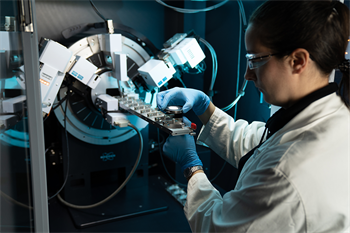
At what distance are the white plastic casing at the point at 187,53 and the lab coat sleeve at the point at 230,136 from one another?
487 millimetres

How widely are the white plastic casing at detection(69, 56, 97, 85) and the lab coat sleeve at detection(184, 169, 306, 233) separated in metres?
1.13

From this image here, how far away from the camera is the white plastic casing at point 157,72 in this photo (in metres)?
1.75

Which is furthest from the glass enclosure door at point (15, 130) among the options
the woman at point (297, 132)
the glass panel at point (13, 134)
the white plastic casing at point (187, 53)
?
the white plastic casing at point (187, 53)

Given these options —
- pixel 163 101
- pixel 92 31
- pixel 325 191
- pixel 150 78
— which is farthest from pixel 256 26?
pixel 92 31

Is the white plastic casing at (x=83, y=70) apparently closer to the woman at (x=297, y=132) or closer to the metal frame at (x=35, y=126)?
the metal frame at (x=35, y=126)

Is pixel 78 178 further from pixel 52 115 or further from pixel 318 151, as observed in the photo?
pixel 318 151

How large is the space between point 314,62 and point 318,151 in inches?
10.5

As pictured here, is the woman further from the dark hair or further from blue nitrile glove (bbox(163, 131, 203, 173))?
blue nitrile glove (bbox(163, 131, 203, 173))

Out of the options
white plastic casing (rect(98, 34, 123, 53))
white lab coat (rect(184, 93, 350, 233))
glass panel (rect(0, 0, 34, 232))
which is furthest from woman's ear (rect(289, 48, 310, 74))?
white plastic casing (rect(98, 34, 123, 53))

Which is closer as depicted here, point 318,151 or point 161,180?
point 318,151

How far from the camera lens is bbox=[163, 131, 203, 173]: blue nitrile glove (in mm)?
1252

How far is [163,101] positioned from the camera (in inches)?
60.4

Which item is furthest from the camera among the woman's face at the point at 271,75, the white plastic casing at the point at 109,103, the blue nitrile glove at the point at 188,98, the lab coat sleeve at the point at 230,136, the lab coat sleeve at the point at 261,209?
the white plastic casing at the point at 109,103

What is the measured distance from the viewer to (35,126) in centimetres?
87
